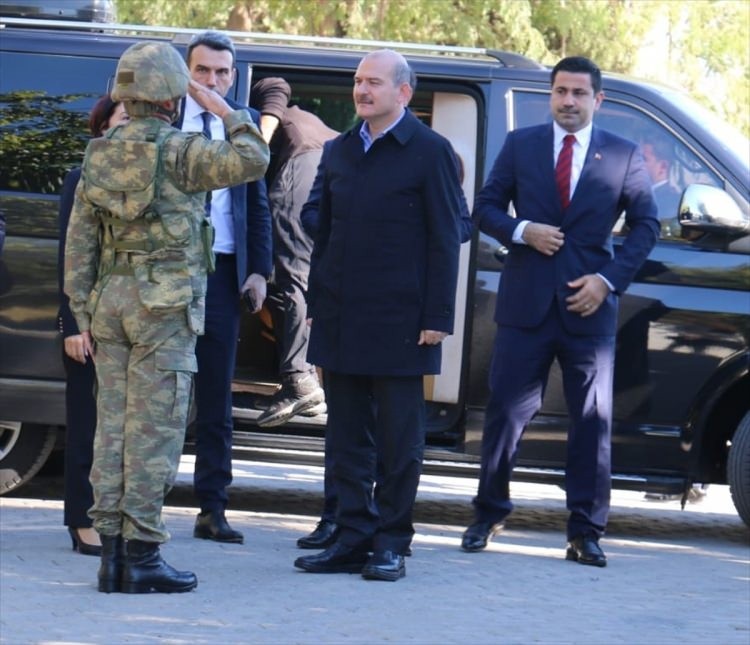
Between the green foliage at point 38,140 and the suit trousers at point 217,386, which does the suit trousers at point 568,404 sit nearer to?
the suit trousers at point 217,386

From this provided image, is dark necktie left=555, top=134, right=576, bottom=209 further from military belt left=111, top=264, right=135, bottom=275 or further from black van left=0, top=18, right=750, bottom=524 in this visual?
military belt left=111, top=264, right=135, bottom=275

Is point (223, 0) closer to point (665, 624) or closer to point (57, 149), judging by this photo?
point (57, 149)

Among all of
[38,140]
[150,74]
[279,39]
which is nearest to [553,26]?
[279,39]

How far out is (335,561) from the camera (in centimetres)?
674

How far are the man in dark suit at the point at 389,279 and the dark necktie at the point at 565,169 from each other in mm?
728

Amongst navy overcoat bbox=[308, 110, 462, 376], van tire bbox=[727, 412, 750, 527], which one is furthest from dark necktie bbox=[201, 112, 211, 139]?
van tire bbox=[727, 412, 750, 527]

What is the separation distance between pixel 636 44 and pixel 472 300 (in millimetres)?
11854

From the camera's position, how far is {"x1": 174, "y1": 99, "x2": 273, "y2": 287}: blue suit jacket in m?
7.25

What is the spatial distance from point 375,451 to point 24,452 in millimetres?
2136

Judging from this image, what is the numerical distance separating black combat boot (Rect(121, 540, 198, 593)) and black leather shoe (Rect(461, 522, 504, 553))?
5.37ft

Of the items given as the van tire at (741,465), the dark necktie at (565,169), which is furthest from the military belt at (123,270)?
the van tire at (741,465)

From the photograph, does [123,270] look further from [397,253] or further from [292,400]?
[292,400]

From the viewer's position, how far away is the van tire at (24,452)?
8.23m

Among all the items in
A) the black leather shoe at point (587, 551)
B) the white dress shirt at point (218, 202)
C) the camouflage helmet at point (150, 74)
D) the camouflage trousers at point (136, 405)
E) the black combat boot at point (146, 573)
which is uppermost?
the camouflage helmet at point (150, 74)
